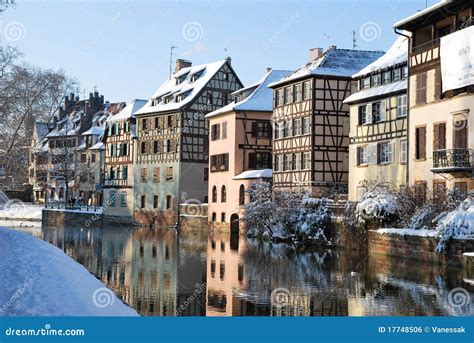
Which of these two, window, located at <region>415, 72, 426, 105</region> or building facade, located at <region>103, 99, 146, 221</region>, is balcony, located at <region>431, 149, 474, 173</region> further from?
building facade, located at <region>103, 99, 146, 221</region>

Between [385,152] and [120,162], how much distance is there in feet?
117

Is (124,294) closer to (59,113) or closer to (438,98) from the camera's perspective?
(438,98)

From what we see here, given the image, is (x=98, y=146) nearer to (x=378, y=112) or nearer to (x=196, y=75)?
(x=196, y=75)

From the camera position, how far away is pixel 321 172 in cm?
4578

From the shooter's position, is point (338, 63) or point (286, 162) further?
point (286, 162)

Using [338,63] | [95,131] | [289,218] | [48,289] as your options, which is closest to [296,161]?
[338,63]

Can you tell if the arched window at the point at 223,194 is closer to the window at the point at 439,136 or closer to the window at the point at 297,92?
the window at the point at 297,92

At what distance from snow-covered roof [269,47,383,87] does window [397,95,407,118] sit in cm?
800

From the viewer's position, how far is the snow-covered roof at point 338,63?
151 feet

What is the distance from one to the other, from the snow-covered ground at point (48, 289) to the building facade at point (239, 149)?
104 feet

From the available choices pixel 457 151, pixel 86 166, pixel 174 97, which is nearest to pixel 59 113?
pixel 86 166

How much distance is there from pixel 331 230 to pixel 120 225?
98.2 feet

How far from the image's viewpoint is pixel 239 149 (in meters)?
53.2

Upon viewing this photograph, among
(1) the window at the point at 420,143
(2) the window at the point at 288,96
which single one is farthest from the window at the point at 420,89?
(2) the window at the point at 288,96
